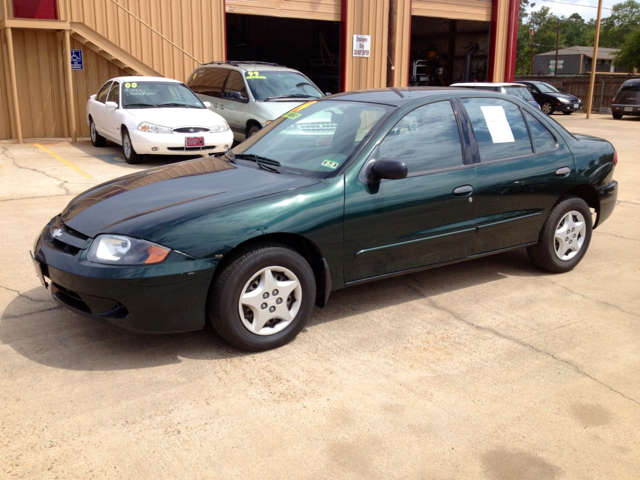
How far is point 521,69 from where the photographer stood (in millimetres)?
97438

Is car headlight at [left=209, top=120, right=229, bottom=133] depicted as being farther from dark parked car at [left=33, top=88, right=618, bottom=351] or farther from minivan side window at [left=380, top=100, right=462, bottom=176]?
minivan side window at [left=380, top=100, right=462, bottom=176]

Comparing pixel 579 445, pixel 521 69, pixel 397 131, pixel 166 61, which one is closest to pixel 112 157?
pixel 166 61

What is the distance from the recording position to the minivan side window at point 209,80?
13531 mm

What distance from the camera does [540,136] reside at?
530cm

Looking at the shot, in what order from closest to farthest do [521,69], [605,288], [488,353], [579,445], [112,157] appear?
1. [579,445]
2. [488,353]
3. [605,288]
4. [112,157]
5. [521,69]

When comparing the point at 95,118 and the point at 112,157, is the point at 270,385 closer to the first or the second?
the point at 112,157

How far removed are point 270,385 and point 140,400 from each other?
Result: 71 centimetres

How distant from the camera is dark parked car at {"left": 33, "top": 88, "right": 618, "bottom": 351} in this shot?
3662 millimetres

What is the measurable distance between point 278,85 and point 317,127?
26.9ft

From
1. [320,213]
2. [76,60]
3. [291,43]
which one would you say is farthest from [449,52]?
[320,213]

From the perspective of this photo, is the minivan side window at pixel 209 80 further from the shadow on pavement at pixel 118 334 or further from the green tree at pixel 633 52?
the green tree at pixel 633 52

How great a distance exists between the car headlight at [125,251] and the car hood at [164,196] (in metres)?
0.05

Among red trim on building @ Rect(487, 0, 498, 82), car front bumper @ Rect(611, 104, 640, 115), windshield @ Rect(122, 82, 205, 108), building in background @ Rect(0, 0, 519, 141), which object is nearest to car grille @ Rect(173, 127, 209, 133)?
windshield @ Rect(122, 82, 205, 108)

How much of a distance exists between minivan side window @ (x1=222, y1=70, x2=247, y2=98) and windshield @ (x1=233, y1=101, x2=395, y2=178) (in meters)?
7.66
